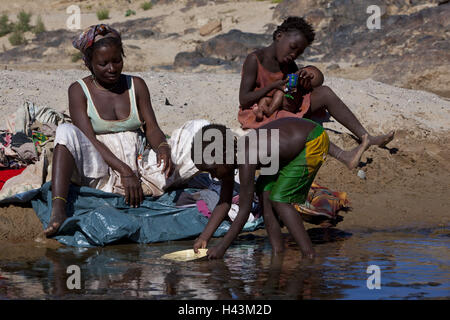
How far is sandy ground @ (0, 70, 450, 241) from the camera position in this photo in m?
6.00

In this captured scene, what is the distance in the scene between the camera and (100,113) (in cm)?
552

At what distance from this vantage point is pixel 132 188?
5.29 metres

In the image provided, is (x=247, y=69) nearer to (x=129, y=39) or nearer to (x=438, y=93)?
(x=438, y=93)

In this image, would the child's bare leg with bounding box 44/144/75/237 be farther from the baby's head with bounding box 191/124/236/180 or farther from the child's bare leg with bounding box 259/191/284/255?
the child's bare leg with bounding box 259/191/284/255

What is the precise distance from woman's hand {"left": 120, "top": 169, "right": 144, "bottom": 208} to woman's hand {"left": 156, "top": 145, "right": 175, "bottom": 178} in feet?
0.72

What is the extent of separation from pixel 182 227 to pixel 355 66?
8350 millimetres

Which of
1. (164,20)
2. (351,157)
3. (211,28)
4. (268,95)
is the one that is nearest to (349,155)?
(351,157)

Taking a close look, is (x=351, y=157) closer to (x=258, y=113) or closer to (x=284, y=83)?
(x=284, y=83)

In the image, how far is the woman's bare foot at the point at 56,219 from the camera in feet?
16.7

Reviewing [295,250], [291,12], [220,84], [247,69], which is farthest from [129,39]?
[295,250]

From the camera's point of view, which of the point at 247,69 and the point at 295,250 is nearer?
the point at 295,250

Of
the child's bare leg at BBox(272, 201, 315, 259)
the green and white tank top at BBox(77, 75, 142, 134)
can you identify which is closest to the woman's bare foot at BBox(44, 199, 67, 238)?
the green and white tank top at BBox(77, 75, 142, 134)

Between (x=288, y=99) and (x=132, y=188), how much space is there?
1624mm

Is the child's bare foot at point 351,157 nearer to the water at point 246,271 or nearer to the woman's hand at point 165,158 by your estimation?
the water at point 246,271
